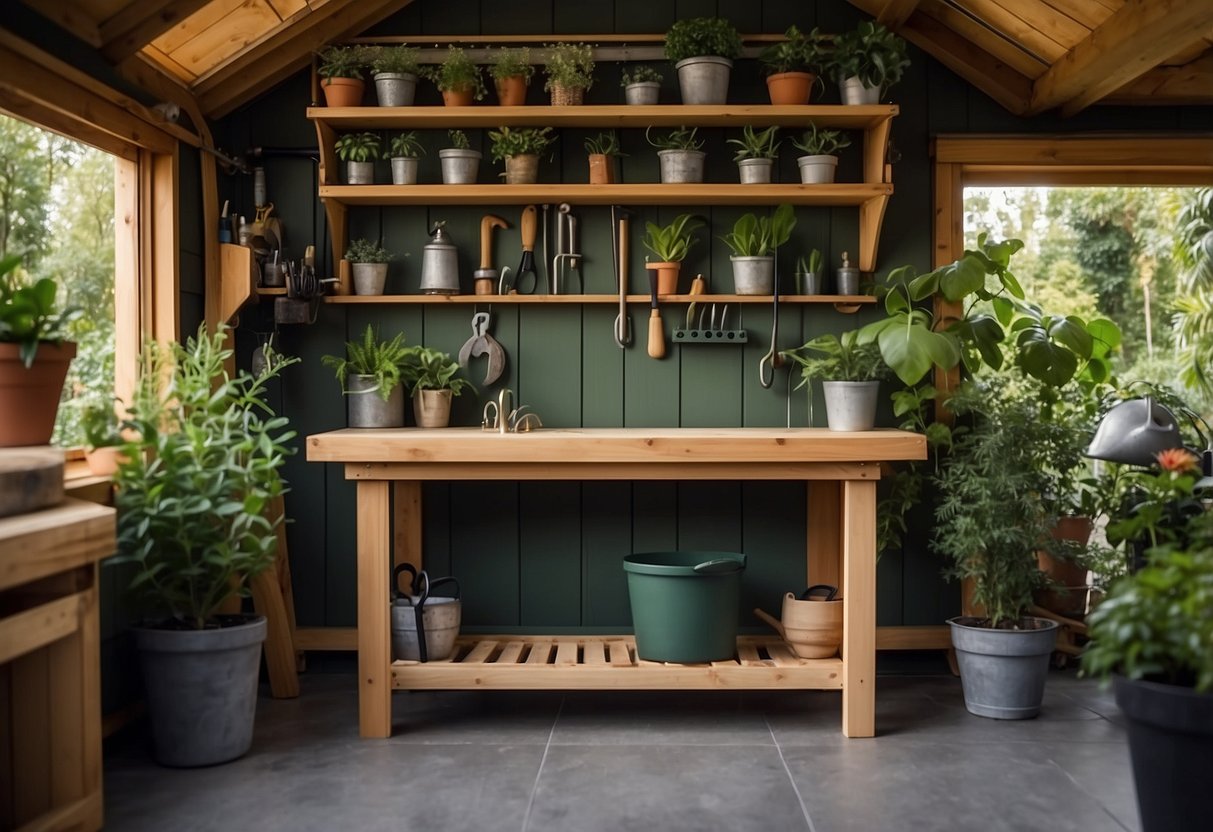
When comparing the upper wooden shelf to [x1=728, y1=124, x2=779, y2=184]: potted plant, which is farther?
[x1=728, y1=124, x2=779, y2=184]: potted plant

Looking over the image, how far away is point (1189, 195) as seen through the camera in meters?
5.08

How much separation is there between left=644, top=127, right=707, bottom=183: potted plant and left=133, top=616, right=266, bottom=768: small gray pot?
2.06 metres

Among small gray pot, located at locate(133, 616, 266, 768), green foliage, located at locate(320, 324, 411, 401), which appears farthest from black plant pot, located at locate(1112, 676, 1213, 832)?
green foliage, located at locate(320, 324, 411, 401)

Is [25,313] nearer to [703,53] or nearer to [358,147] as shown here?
[358,147]

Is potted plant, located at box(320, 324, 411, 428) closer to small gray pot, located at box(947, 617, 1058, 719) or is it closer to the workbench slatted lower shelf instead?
the workbench slatted lower shelf

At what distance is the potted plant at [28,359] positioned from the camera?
2691 millimetres

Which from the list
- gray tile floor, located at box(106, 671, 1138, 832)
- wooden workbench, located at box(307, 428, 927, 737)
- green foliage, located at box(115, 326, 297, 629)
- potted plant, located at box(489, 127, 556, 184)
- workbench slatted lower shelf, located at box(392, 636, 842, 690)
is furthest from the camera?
potted plant, located at box(489, 127, 556, 184)

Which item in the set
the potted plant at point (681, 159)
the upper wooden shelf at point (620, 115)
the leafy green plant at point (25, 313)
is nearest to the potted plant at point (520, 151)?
the upper wooden shelf at point (620, 115)

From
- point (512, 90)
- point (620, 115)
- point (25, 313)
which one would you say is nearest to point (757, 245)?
point (620, 115)

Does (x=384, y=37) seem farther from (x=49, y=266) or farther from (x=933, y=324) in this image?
(x=933, y=324)

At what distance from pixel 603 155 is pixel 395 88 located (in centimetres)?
76

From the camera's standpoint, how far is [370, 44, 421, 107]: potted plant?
3945 millimetres

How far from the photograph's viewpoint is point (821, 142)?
3.99 meters

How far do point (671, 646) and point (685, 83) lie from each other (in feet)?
6.28
